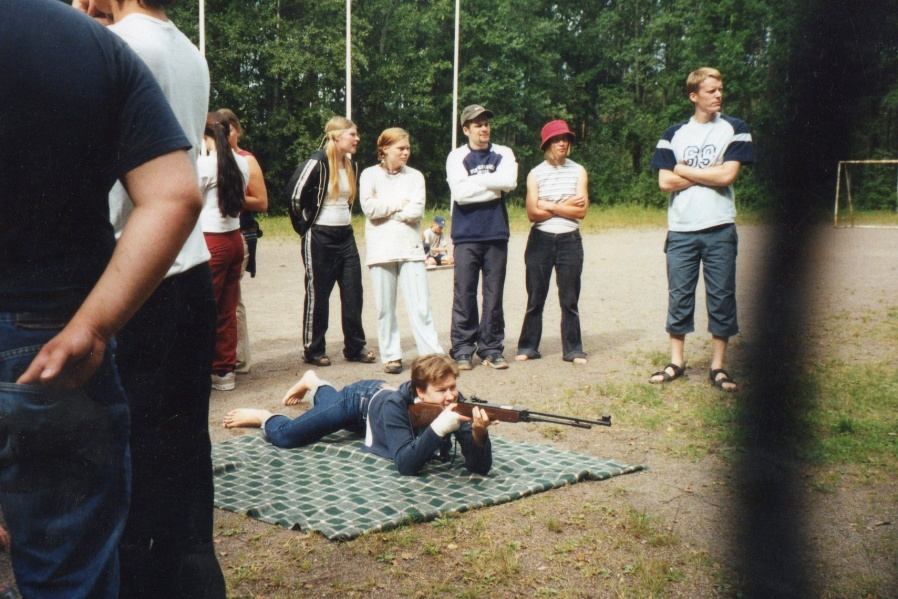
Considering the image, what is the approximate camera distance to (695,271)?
597 centimetres

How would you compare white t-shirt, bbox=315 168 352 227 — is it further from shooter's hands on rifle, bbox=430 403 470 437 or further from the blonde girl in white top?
shooter's hands on rifle, bbox=430 403 470 437

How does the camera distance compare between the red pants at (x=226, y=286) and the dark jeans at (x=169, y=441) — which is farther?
the red pants at (x=226, y=286)

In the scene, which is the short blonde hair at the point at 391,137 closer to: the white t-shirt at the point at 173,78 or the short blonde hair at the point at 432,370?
the short blonde hair at the point at 432,370

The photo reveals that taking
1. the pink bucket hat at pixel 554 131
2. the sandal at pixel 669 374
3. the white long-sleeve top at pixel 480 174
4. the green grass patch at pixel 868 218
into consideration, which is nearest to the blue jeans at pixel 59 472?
the green grass patch at pixel 868 218

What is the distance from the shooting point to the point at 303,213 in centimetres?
677

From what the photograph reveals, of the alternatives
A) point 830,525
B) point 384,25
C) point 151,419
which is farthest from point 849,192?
point 384,25

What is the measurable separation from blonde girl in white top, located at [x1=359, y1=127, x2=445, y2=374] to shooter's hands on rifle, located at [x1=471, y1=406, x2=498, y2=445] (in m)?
2.64

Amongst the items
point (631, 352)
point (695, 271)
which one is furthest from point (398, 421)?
point (631, 352)

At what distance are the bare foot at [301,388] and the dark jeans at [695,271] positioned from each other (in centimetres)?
223

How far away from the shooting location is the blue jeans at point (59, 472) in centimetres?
144

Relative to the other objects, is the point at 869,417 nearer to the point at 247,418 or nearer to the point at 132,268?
the point at 247,418

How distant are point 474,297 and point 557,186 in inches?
41.3

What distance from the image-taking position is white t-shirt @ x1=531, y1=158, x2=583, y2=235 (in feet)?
23.5

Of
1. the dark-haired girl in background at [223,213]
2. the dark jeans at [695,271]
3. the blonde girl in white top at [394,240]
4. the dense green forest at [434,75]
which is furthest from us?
the dense green forest at [434,75]
